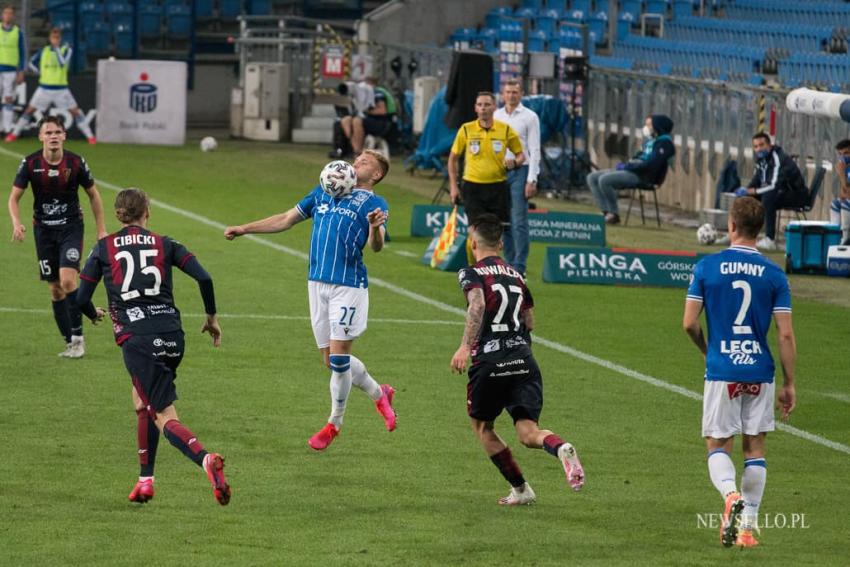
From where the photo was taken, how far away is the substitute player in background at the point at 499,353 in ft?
30.1

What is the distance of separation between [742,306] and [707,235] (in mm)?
14748

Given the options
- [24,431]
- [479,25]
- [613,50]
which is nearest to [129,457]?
[24,431]

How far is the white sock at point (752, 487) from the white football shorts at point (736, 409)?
169mm

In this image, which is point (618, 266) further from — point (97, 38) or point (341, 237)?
point (97, 38)

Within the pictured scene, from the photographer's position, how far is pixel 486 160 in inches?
707

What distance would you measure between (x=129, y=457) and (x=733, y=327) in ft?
13.4

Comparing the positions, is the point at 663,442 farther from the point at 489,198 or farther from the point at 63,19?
the point at 63,19

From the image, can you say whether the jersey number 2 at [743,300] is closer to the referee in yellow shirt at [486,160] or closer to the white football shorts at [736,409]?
the white football shorts at [736,409]

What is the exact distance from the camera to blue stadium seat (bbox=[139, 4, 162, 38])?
42688 mm

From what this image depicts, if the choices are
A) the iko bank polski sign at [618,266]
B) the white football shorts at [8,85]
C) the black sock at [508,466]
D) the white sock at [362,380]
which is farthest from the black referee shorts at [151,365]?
the white football shorts at [8,85]

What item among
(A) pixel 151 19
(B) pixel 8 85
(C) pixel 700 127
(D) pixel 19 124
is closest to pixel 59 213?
(C) pixel 700 127

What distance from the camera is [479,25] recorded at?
41188mm

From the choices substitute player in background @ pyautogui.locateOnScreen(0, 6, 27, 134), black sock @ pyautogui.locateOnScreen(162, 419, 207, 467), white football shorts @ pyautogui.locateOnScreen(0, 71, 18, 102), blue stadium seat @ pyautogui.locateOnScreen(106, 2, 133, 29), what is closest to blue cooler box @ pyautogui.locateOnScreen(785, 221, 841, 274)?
black sock @ pyautogui.locateOnScreen(162, 419, 207, 467)

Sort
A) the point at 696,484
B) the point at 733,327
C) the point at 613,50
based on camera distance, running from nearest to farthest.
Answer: the point at 733,327 → the point at 696,484 → the point at 613,50
